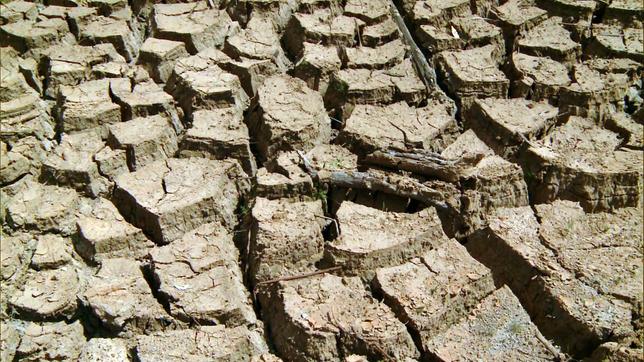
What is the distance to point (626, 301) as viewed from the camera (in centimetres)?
254

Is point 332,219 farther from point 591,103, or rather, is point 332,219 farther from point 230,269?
point 591,103

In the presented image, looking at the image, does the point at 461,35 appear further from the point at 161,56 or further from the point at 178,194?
the point at 178,194

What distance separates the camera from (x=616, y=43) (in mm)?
3803

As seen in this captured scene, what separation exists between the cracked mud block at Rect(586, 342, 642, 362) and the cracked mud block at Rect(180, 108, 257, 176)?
1.63 m

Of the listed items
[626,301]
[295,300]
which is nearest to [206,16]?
[295,300]

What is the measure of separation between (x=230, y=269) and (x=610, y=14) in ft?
8.98

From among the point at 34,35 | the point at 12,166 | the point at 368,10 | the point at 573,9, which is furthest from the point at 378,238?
the point at 34,35

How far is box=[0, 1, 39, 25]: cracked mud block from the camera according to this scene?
404 cm

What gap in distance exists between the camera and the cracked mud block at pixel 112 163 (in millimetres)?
3174

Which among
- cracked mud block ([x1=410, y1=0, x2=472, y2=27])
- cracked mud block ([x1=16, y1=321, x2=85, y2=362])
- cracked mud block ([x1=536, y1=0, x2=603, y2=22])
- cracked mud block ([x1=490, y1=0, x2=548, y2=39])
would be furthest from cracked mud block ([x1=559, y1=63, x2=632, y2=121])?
cracked mud block ([x1=16, y1=321, x2=85, y2=362])

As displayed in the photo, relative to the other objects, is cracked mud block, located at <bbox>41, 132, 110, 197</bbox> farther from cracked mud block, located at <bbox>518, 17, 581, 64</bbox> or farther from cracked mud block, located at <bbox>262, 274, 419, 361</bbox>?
cracked mud block, located at <bbox>518, 17, 581, 64</bbox>

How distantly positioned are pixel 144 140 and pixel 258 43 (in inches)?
35.3

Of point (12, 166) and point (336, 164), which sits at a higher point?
point (336, 164)

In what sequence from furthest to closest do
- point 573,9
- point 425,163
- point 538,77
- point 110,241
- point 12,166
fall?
point 573,9 < point 538,77 < point 12,166 < point 425,163 < point 110,241
